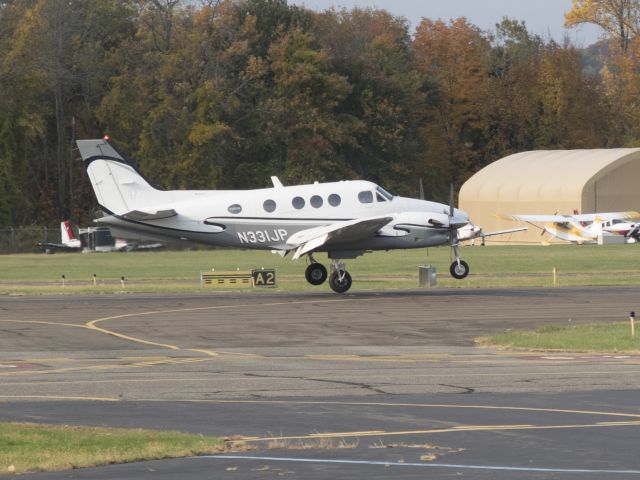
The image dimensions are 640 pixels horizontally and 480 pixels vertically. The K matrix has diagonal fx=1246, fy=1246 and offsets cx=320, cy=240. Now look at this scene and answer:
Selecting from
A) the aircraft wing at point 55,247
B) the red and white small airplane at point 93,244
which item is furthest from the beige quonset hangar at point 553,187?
the aircraft wing at point 55,247

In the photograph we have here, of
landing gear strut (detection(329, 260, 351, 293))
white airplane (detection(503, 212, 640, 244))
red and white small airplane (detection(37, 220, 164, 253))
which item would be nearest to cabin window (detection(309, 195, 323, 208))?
landing gear strut (detection(329, 260, 351, 293))

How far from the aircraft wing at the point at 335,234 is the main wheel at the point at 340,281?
1816 mm

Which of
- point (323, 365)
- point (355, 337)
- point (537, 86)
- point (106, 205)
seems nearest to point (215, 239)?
point (106, 205)

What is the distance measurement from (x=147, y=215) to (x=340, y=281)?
6.89 m

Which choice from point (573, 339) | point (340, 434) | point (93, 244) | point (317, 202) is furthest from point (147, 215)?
point (93, 244)

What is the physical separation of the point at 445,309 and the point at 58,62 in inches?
2371

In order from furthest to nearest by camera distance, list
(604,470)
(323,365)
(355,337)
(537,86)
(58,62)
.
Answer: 1. (537,86)
2. (58,62)
3. (355,337)
4. (323,365)
5. (604,470)

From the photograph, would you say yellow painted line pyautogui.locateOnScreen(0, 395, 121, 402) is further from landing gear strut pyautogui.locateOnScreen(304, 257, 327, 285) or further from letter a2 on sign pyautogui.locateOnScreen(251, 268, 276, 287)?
letter a2 on sign pyautogui.locateOnScreen(251, 268, 276, 287)

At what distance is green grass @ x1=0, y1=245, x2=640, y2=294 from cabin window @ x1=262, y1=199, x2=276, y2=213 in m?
6.43

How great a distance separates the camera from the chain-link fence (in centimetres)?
8112

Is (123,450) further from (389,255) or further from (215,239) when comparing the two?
(389,255)

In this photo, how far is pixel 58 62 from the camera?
89.9 metres

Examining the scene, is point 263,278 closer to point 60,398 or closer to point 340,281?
point 340,281

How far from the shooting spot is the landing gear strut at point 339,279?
4222 cm
